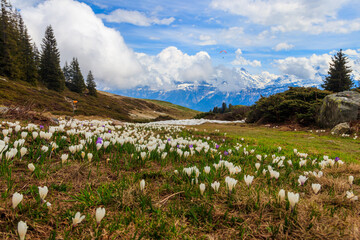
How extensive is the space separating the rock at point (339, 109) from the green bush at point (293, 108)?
1373 millimetres

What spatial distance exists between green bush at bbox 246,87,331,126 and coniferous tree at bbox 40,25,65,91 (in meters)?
60.3

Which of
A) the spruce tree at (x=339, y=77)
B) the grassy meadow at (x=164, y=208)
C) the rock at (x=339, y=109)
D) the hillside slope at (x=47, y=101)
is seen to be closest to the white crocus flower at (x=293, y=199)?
the grassy meadow at (x=164, y=208)

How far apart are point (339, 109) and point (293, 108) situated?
5.55m

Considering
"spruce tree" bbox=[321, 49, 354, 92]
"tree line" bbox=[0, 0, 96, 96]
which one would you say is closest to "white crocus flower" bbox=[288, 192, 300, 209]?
"spruce tree" bbox=[321, 49, 354, 92]

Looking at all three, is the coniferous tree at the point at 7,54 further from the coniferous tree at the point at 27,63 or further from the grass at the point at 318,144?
the grass at the point at 318,144

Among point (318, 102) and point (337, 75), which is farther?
point (337, 75)

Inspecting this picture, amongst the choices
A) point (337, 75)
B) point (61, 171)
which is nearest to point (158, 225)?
point (61, 171)

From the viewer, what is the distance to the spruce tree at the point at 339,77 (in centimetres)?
3331

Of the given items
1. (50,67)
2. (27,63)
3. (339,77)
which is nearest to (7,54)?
(27,63)

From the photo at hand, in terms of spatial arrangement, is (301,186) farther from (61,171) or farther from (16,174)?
(16,174)

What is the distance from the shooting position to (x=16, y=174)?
2.72 m

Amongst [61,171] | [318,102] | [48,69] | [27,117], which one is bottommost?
[61,171]

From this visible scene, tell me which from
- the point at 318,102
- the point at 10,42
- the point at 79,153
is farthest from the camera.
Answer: the point at 10,42

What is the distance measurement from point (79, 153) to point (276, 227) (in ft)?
11.7
